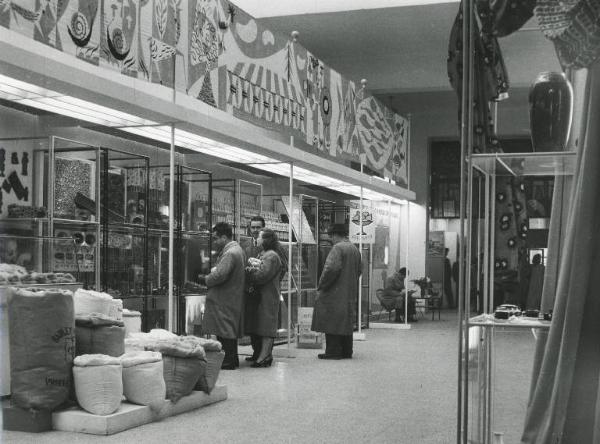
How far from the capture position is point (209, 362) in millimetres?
6688

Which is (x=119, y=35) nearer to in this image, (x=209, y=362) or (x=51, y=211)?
(x=51, y=211)

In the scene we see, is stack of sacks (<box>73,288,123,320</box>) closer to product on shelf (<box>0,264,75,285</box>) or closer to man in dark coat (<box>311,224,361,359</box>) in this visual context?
product on shelf (<box>0,264,75,285</box>)

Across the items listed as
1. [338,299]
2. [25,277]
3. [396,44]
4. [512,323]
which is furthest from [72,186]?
[396,44]

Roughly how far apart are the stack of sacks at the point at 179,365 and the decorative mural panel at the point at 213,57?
2145 mm

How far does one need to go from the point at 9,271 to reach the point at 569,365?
13.9 ft

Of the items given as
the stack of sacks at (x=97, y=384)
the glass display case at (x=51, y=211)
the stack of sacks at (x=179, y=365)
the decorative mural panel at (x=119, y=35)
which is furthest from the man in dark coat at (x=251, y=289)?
the stack of sacks at (x=97, y=384)

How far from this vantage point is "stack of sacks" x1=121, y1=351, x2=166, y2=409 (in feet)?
19.1

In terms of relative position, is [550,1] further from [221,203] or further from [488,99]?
[221,203]

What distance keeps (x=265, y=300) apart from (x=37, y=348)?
4.02 m

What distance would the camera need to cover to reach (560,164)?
391 centimetres

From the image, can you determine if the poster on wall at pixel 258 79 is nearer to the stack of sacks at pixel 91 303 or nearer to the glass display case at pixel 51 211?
the glass display case at pixel 51 211

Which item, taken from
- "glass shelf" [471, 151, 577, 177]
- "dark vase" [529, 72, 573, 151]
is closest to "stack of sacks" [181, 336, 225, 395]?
"glass shelf" [471, 151, 577, 177]

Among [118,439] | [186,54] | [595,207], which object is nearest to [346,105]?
[186,54]

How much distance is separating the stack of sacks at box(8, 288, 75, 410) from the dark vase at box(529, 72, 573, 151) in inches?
128
